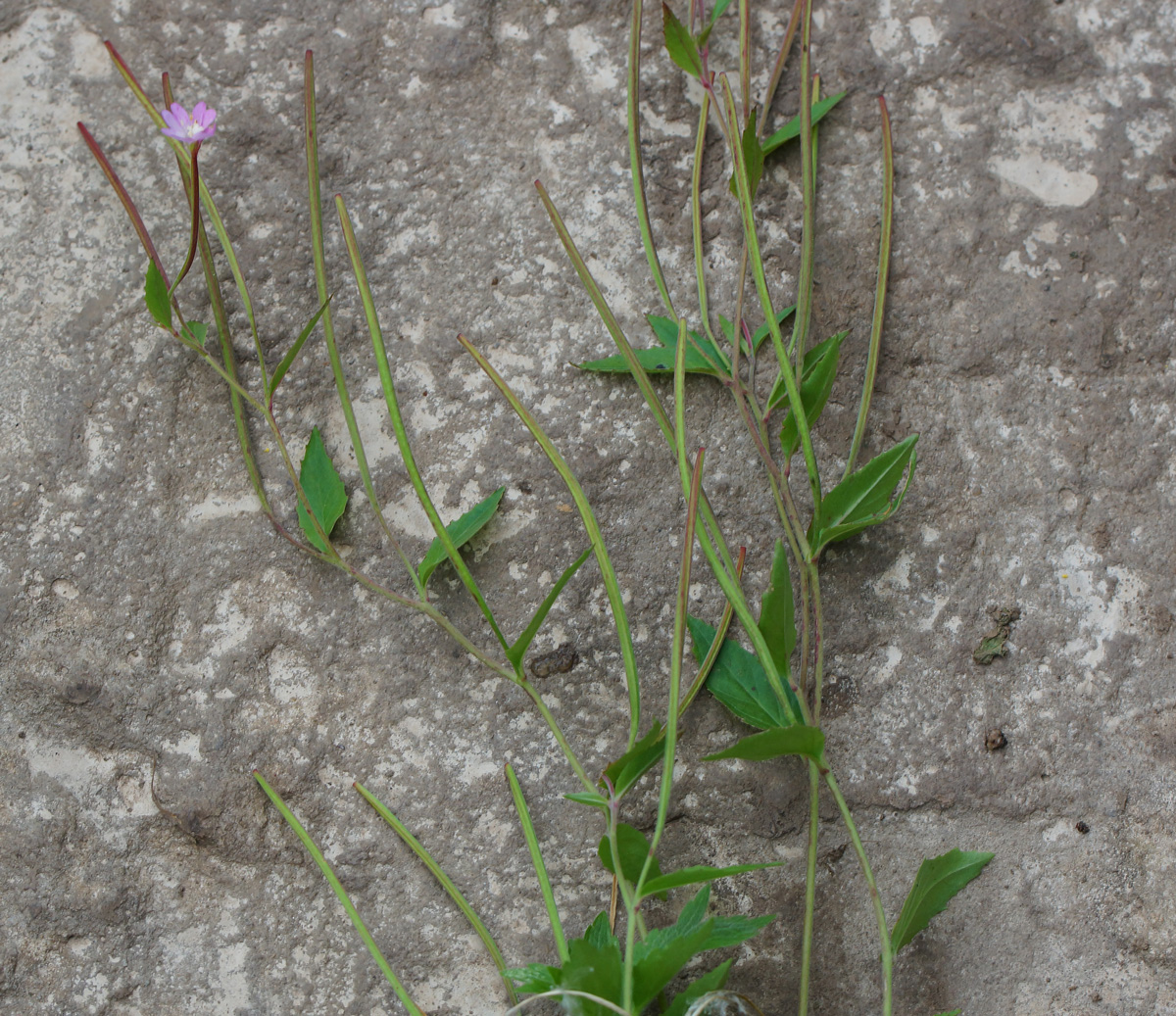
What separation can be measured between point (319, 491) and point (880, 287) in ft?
1.59

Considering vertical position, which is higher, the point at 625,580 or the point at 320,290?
the point at 320,290

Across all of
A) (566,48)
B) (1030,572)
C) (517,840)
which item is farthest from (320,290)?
(1030,572)

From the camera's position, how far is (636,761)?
0.69 m

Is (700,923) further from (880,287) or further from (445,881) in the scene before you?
(880,287)

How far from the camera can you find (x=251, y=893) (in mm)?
745

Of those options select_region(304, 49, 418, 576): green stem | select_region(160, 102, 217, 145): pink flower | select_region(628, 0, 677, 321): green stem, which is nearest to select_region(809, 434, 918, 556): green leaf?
select_region(628, 0, 677, 321): green stem

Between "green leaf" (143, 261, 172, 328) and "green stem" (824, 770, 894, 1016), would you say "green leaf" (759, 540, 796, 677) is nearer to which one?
"green stem" (824, 770, 894, 1016)

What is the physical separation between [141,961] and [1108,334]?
3.02ft

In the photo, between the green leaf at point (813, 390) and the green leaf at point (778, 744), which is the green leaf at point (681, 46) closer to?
the green leaf at point (813, 390)

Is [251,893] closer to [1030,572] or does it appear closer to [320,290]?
[320,290]

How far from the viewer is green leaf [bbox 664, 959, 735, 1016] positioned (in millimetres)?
632

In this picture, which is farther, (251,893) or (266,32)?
(266,32)

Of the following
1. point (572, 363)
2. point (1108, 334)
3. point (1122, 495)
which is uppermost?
point (572, 363)

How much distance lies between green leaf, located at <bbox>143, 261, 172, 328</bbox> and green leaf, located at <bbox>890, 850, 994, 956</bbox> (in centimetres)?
68
